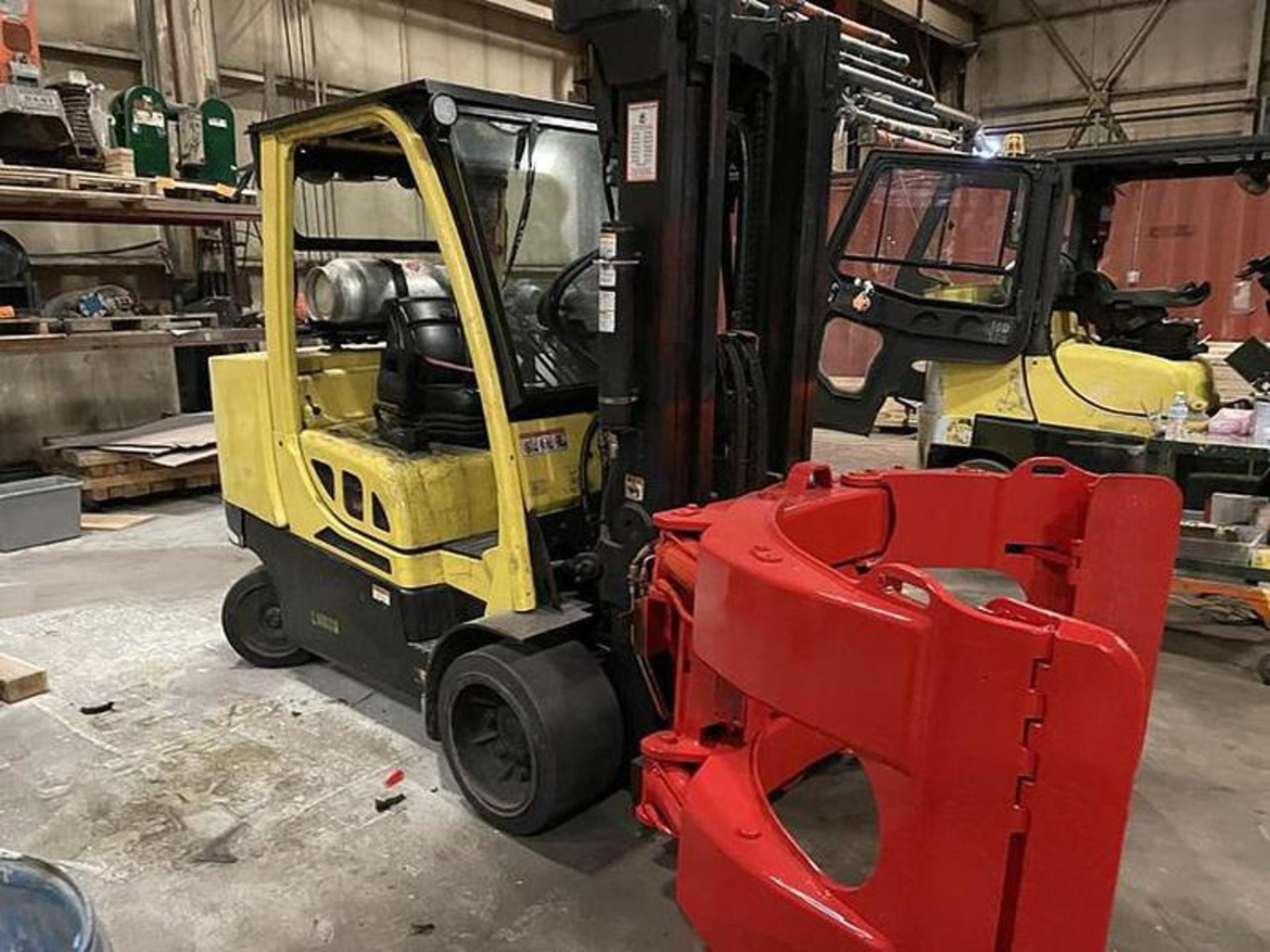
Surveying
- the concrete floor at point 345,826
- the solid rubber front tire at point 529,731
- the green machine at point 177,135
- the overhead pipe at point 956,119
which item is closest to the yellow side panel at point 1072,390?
the concrete floor at point 345,826

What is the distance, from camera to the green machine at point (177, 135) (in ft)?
22.9

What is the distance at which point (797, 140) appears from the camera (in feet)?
9.00

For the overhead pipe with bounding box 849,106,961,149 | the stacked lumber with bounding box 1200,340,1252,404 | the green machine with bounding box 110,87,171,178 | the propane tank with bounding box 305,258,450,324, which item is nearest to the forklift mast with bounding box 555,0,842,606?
the propane tank with bounding box 305,258,450,324

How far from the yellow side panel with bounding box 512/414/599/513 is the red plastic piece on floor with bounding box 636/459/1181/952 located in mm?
578

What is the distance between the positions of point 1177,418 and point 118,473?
22.5 ft

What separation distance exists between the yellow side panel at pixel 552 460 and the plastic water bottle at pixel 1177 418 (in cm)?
308

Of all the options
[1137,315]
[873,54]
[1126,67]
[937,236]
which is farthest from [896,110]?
[1126,67]

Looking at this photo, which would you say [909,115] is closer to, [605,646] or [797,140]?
[797,140]

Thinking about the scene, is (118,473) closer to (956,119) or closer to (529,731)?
(529,731)

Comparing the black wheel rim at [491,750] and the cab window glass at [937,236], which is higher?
the cab window glass at [937,236]

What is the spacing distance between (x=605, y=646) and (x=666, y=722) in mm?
337

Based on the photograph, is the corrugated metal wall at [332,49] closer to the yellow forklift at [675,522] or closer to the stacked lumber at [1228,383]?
the yellow forklift at [675,522]

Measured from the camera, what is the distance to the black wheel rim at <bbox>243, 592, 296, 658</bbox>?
13.3ft

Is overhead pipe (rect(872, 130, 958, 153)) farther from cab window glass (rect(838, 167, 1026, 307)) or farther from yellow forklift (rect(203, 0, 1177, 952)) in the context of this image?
yellow forklift (rect(203, 0, 1177, 952))
